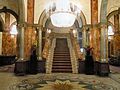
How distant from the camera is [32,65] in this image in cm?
1077

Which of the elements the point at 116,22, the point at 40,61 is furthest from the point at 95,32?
the point at 116,22

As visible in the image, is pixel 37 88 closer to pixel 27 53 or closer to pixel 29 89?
pixel 29 89

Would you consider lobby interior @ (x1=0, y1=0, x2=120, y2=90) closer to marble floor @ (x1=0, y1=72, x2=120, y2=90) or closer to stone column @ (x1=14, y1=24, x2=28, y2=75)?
stone column @ (x1=14, y1=24, x2=28, y2=75)

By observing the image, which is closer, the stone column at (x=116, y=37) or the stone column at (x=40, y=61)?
the stone column at (x=40, y=61)

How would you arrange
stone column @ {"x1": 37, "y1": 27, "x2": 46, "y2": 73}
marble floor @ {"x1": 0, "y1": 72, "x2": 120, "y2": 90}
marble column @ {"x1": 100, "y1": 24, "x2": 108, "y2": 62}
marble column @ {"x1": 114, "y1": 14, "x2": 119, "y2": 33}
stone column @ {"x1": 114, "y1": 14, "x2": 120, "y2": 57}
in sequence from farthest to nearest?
marble column @ {"x1": 114, "y1": 14, "x2": 119, "y2": 33}, stone column @ {"x1": 114, "y1": 14, "x2": 120, "y2": 57}, stone column @ {"x1": 37, "y1": 27, "x2": 46, "y2": 73}, marble column @ {"x1": 100, "y1": 24, "x2": 108, "y2": 62}, marble floor @ {"x1": 0, "y1": 72, "x2": 120, "y2": 90}

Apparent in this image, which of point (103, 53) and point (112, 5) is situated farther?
point (112, 5)

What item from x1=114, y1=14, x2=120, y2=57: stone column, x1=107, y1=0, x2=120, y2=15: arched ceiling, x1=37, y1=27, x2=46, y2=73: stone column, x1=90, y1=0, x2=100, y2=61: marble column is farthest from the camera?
x1=114, y1=14, x2=120, y2=57: stone column

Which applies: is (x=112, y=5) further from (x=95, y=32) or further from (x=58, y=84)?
(x=58, y=84)

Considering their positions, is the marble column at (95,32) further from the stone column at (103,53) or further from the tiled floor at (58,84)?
the tiled floor at (58,84)

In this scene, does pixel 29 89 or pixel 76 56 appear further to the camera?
pixel 76 56

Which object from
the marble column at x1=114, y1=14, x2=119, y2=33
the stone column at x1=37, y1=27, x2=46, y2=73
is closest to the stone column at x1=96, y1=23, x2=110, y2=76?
the stone column at x1=37, y1=27, x2=46, y2=73

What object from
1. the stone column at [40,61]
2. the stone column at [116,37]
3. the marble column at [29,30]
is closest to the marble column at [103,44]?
the stone column at [40,61]

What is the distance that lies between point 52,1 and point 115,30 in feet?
25.3

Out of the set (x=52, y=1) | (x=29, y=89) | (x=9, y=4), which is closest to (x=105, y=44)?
Result: (x=52, y=1)
